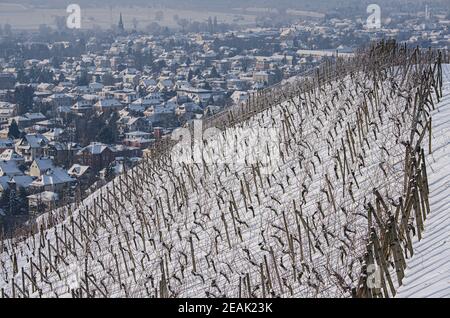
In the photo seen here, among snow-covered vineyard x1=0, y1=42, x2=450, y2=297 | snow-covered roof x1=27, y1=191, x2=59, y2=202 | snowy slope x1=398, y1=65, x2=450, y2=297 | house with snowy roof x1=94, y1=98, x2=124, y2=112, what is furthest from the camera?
house with snowy roof x1=94, y1=98, x2=124, y2=112

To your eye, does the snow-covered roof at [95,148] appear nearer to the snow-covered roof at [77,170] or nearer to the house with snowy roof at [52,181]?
the snow-covered roof at [77,170]

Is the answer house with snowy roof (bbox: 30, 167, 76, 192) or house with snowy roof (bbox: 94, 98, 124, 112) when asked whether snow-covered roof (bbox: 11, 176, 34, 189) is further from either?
house with snowy roof (bbox: 94, 98, 124, 112)

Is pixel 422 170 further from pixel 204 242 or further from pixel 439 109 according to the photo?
A: pixel 439 109

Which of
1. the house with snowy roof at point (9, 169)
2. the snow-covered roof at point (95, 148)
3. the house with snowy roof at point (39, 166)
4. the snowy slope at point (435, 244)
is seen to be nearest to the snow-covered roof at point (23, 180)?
the house with snowy roof at point (39, 166)

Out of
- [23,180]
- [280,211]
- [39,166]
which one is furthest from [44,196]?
[280,211]

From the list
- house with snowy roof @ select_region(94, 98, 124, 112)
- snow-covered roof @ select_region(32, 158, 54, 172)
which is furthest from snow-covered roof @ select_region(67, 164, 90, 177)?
house with snowy roof @ select_region(94, 98, 124, 112)

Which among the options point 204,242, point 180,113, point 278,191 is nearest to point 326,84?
point 278,191

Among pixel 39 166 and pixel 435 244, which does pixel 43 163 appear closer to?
pixel 39 166
